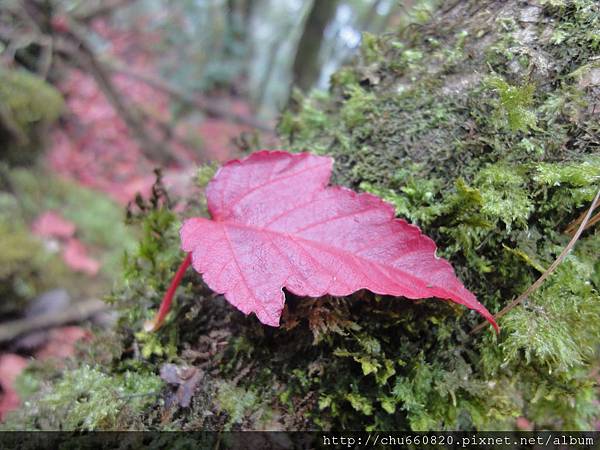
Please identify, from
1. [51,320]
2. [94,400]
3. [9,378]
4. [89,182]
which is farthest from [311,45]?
[94,400]

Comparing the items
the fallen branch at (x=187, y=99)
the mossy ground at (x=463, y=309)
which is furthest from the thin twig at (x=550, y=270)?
the fallen branch at (x=187, y=99)

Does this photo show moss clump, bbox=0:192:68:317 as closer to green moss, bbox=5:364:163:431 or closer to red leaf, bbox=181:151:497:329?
green moss, bbox=5:364:163:431

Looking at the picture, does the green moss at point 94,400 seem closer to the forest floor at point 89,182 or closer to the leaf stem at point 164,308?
the leaf stem at point 164,308

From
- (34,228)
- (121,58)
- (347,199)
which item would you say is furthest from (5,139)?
(121,58)

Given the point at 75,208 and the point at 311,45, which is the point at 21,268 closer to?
the point at 75,208

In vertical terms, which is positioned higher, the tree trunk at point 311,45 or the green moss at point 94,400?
the tree trunk at point 311,45

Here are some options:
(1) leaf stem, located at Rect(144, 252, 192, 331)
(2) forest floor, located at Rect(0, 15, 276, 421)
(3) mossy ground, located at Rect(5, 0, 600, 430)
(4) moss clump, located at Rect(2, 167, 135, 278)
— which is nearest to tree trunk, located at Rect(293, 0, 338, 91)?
(2) forest floor, located at Rect(0, 15, 276, 421)
